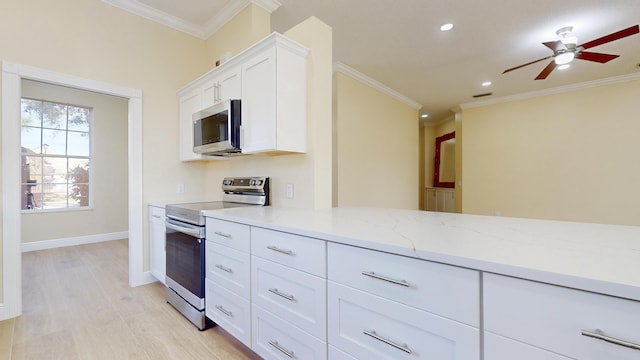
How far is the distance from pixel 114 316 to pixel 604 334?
2980 millimetres

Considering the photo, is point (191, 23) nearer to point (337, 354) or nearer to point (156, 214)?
point (156, 214)

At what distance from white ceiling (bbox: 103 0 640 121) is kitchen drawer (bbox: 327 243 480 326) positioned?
8.83ft

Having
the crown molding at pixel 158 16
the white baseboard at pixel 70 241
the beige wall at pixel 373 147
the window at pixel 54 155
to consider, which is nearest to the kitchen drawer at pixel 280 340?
the beige wall at pixel 373 147

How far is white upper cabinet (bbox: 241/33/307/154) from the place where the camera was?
6.39ft

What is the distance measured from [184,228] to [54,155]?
15.3 feet

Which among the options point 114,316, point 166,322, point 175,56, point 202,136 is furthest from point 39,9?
point 166,322

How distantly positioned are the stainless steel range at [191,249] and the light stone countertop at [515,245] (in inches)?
31.1

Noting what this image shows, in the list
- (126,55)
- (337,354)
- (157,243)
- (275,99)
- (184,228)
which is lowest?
(337,354)

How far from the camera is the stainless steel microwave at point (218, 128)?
7.20 feet

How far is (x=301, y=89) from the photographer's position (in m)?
2.12

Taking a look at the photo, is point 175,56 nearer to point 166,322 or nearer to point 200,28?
point 200,28

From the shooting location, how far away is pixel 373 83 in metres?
4.87

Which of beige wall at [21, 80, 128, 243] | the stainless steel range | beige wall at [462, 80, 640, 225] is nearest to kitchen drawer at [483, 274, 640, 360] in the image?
the stainless steel range

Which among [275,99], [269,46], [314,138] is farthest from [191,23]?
[314,138]
